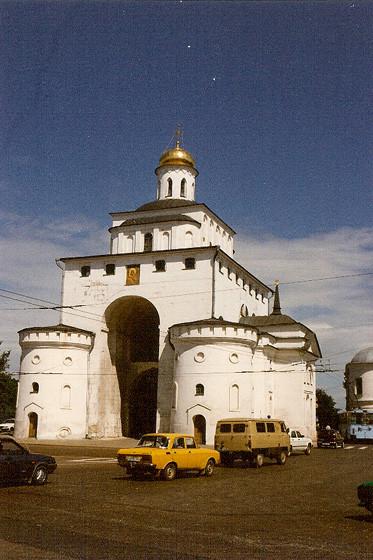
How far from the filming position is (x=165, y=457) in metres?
17.6

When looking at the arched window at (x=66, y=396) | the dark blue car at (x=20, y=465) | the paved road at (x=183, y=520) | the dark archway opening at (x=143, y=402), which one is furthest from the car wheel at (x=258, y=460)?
the dark archway opening at (x=143, y=402)

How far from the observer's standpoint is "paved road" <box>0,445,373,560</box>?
8.12 meters

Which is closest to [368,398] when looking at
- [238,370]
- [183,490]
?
[238,370]

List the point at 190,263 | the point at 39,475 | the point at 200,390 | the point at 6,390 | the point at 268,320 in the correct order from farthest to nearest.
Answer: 1. the point at 6,390
2. the point at 268,320
3. the point at 190,263
4. the point at 200,390
5. the point at 39,475

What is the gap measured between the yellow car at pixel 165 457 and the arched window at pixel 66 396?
938 inches

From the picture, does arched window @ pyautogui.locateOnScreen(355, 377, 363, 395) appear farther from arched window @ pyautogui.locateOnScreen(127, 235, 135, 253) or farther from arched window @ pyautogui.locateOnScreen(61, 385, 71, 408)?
arched window @ pyautogui.locateOnScreen(61, 385, 71, 408)

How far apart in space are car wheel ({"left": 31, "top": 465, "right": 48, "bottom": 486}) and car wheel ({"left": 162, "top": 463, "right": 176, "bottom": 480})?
358 centimetres

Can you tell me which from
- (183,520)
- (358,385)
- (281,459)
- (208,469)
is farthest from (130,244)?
(183,520)

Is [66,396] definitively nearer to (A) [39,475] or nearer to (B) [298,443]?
(B) [298,443]

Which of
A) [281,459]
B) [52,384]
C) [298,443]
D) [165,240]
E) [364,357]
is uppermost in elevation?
[165,240]

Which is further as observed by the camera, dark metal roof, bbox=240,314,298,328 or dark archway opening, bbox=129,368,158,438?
dark archway opening, bbox=129,368,158,438

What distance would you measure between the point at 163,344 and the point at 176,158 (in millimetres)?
17522

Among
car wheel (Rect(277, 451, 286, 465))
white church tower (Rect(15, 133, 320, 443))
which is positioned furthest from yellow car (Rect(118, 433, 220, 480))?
white church tower (Rect(15, 133, 320, 443))

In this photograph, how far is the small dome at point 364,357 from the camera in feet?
232
